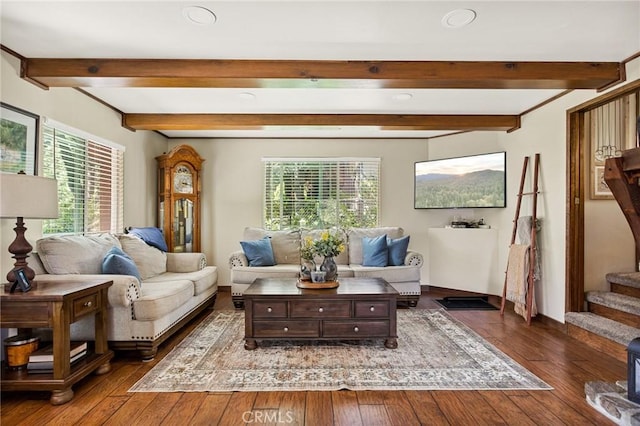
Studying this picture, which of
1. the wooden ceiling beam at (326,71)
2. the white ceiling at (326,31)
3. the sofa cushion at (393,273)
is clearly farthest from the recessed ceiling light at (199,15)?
the sofa cushion at (393,273)

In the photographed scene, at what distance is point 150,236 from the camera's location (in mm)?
4281

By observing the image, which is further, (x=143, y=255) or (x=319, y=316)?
(x=143, y=255)

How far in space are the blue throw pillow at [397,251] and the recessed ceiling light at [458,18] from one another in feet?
9.61

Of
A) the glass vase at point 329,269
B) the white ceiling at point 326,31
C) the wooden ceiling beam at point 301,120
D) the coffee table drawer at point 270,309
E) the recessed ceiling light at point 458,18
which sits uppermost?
the white ceiling at point 326,31

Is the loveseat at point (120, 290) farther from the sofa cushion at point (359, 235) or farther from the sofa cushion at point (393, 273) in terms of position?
the sofa cushion at point (359, 235)

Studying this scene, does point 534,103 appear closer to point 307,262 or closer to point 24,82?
point 307,262

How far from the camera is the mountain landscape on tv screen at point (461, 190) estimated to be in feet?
15.7

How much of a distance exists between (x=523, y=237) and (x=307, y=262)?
8.69 ft

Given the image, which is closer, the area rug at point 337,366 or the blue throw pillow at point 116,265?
the area rug at point 337,366

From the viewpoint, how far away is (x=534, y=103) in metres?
3.96

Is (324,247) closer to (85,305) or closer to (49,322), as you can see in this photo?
(85,305)

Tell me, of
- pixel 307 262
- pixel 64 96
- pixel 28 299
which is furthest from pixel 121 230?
pixel 307 262

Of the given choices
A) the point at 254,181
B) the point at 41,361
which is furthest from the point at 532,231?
the point at 41,361

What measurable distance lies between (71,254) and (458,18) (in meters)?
3.52
